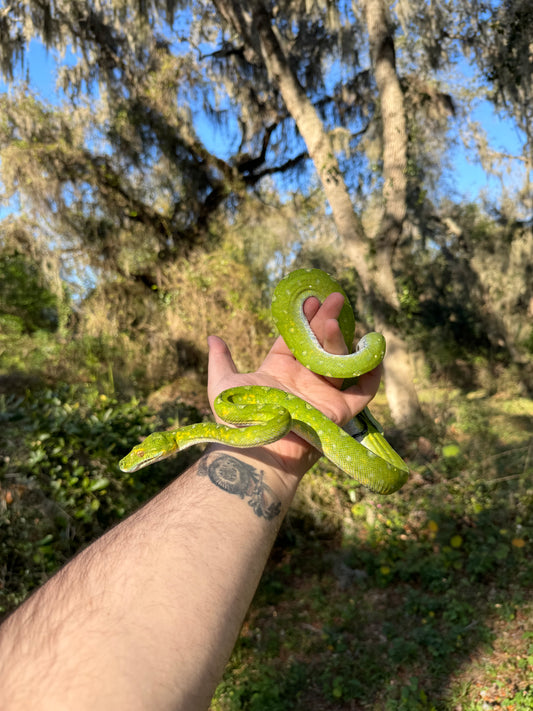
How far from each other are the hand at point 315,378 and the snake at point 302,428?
79 mm

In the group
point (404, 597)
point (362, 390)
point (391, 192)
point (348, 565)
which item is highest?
point (391, 192)

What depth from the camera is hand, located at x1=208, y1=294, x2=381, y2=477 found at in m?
2.33

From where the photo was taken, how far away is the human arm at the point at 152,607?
1.01 meters

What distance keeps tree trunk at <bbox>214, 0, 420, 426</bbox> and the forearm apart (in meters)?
6.92

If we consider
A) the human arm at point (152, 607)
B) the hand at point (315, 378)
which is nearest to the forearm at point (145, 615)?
the human arm at point (152, 607)

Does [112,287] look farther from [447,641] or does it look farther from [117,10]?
[447,641]

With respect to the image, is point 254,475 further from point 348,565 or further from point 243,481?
point 348,565

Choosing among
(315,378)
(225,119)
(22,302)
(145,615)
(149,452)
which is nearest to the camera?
(145,615)

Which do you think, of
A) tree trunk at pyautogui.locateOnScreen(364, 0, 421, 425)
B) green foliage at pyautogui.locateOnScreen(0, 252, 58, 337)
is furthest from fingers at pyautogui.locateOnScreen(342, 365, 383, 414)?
green foliage at pyautogui.locateOnScreen(0, 252, 58, 337)

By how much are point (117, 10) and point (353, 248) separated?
6.26 meters

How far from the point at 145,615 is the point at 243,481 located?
692 mm

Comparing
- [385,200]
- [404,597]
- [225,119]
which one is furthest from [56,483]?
[225,119]

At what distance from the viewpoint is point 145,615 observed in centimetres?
113

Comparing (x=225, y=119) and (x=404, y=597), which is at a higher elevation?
(x=225, y=119)
